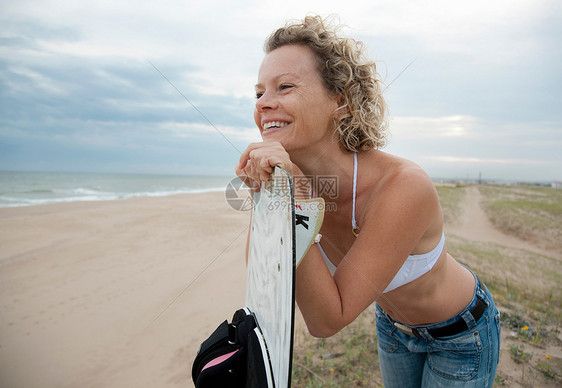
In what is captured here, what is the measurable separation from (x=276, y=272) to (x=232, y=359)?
47cm

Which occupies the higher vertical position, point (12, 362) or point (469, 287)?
point (469, 287)

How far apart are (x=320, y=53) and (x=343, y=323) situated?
4.06ft

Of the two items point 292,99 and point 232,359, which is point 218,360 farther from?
point 292,99

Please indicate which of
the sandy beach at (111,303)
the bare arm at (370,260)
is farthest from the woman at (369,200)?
the sandy beach at (111,303)

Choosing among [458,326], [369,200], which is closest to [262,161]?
[369,200]

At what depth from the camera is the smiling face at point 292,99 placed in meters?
1.45

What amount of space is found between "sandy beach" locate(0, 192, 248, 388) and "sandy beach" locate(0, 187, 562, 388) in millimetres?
17

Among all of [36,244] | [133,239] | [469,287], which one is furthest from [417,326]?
[36,244]

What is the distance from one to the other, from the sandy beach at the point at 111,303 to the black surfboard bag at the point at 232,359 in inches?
117

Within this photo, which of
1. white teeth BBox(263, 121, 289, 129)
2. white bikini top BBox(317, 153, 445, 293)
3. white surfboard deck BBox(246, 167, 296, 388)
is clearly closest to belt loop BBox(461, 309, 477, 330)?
white bikini top BBox(317, 153, 445, 293)

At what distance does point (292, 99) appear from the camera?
4.69 ft

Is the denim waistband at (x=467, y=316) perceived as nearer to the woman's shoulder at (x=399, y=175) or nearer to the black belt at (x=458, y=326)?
the black belt at (x=458, y=326)

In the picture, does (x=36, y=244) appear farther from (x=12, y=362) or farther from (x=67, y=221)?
(x=12, y=362)

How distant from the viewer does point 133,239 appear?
10.8 meters
